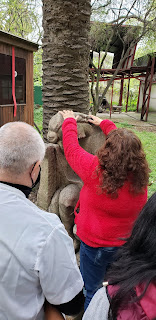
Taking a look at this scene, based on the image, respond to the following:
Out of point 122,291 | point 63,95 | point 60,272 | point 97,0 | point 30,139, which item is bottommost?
point 60,272

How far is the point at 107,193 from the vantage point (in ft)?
4.87

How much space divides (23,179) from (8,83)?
5.06 feet

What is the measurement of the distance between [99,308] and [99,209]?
819mm

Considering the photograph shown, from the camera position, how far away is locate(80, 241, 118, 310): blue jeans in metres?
1.67

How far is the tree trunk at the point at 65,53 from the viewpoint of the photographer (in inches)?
95.2

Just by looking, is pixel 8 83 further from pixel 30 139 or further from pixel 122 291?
pixel 122 291

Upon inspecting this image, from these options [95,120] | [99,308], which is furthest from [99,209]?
[95,120]

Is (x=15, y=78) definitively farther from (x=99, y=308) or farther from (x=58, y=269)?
(x=99, y=308)

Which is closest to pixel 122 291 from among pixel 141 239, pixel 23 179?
pixel 141 239

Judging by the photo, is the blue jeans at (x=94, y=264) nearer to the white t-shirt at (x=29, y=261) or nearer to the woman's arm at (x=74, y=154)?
the woman's arm at (x=74, y=154)

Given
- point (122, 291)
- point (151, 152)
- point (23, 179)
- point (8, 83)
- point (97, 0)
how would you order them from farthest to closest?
point (151, 152)
point (97, 0)
point (8, 83)
point (23, 179)
point (122, 291)

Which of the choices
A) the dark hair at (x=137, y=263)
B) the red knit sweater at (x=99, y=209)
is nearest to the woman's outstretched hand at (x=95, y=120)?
the red knit sweater at (x=99, y=209)

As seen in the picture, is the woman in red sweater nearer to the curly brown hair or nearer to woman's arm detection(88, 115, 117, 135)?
the curly brown hair

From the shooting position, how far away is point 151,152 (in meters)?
6.21
